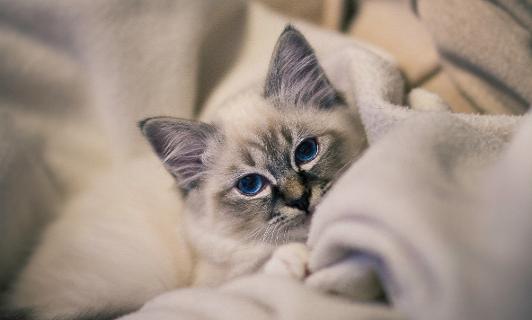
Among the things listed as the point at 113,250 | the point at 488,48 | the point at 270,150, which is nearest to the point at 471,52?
the point at 488,48

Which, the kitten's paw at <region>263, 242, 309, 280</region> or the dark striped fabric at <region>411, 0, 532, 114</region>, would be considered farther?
the dark striped fabric at <region>411, 0, 532, 114</region>

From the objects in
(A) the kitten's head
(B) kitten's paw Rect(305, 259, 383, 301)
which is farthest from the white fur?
(B) kitten's paw Rect(305, 259, 383, 301)

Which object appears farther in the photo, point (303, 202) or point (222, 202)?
point (222, 202)

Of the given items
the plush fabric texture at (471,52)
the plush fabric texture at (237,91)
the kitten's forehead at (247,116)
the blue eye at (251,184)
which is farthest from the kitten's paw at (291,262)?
the plush fabric texture at (471,52)

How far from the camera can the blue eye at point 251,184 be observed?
936 millimetres

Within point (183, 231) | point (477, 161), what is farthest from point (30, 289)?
point (477, 161)

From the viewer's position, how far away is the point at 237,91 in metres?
1.18

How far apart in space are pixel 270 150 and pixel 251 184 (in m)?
0.10

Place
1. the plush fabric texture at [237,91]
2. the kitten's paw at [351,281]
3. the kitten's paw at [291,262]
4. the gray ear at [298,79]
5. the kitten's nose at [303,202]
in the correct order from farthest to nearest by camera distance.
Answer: the gray ear at [298,79], the kitten's nose at [303,202], the kitten's paw at [291,262], the kitten's paw at [351,281], the plush fabric texture at [237,91]

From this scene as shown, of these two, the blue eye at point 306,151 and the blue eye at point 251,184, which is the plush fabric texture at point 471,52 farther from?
the blue eye at point 251,184

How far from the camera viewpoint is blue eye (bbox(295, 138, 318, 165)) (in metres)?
0.93

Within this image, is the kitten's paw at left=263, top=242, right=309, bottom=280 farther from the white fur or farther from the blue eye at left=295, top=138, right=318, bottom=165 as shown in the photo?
the white fur

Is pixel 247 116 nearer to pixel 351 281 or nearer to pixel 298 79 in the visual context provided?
pixel 298 79

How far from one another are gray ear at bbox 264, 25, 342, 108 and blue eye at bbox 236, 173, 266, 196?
0.67ft
